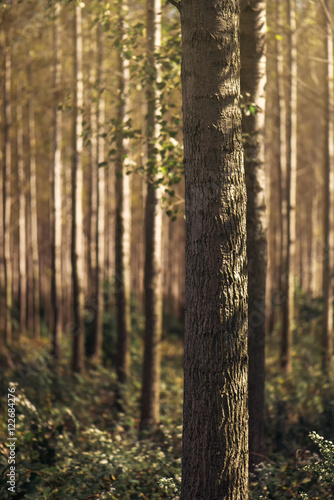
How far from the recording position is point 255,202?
451 cm

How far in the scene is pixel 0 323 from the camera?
37.6 feet

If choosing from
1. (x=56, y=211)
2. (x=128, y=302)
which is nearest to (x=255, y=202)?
(x=128, y=302)

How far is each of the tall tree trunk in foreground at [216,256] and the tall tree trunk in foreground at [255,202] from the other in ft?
4.28

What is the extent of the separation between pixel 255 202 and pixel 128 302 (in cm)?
500

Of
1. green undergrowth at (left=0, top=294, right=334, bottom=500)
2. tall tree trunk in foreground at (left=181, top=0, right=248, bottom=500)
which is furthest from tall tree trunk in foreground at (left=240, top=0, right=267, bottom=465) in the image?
tall tree trunk in foreground at (left=181, top=0, right=248, bottom=500)

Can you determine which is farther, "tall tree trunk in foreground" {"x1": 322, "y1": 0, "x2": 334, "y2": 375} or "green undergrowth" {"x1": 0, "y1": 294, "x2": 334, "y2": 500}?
"tall tree trunk in foreground" {"x1": 322, "y1": 0, "x2": 334, "y2": 375}

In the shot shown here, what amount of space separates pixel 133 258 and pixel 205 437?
77.7 ft

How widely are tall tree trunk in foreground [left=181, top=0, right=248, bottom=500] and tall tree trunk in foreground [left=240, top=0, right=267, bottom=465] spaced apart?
1.30 metres

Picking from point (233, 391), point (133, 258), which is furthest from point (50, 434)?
point (133, 258)

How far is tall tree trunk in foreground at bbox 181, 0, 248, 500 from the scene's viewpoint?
316cm

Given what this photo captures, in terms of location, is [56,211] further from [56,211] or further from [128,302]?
[128,302]

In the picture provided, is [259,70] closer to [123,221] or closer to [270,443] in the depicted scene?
[270,443]

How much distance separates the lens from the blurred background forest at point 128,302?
478cm

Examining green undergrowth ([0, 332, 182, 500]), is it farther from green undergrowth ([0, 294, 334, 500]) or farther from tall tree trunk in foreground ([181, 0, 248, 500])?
tall tree trunk in foreground ([181, 0, 248, 500])
